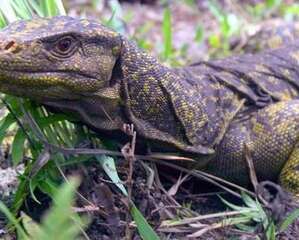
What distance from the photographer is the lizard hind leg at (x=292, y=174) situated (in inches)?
199

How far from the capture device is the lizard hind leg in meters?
5.04

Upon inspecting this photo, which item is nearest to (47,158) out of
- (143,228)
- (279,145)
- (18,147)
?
(18,147)

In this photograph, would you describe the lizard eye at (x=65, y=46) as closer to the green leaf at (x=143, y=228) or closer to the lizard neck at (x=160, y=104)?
the lizard neck at (x=160, y=104)

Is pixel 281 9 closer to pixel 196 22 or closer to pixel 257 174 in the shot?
pixel 196 22

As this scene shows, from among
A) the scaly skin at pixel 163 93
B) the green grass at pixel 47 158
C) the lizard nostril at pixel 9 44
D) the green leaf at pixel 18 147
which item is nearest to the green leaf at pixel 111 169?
the green grass at pixel 47 158

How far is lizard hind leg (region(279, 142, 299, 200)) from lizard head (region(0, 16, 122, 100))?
1.37m

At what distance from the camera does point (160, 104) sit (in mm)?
4820

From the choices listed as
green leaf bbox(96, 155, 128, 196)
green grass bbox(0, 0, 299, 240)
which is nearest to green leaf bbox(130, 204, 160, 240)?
green grass bbox(0, 0, 299, 240)

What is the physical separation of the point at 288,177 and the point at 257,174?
26 cm

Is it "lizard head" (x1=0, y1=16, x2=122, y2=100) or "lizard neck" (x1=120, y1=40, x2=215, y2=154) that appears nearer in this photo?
"lizard head" (x1=0, y1=16, x2=122, y2=100)

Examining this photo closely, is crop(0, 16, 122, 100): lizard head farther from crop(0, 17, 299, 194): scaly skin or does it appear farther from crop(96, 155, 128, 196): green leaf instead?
crop(96, 155, 128, 196): green leaf

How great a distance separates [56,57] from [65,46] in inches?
3.7

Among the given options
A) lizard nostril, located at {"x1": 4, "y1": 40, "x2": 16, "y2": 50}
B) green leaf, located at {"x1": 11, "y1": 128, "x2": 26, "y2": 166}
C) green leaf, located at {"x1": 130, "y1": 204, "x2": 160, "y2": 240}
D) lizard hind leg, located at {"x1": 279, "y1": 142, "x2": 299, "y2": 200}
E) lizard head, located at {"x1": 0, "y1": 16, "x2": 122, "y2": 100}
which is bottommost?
lizard hind leg, located at {"x1": 279, "y1": 142, "x2": 299, "y2": 200}

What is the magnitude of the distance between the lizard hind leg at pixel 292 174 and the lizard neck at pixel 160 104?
1.68 feet
